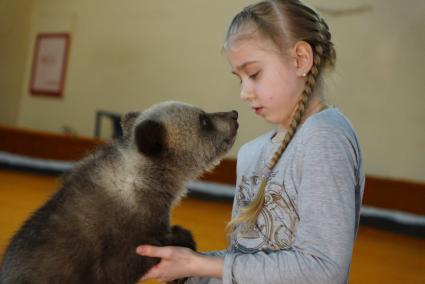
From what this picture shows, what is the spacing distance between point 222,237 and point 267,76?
1.93 meters

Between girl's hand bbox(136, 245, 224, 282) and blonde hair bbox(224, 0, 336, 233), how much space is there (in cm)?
16

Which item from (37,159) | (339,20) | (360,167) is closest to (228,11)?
(339,20)

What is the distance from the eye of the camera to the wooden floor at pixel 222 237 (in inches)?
106

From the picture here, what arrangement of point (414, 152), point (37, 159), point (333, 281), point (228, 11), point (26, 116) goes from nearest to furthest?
point (333, 281)
point (414, 152)
point (228, 11)
point (37, 159)
point (26, 116)

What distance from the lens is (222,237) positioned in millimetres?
3176

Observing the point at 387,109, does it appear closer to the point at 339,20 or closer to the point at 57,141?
the point at 339,20

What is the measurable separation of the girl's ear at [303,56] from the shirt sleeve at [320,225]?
8.8 inches

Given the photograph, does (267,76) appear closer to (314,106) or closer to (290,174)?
(314,106)

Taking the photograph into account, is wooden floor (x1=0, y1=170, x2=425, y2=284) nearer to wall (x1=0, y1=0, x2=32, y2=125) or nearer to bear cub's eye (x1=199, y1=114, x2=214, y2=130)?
bear cub's eye (x1=199, y1=114, x2=214, y2=130)

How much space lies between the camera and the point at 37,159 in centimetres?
612

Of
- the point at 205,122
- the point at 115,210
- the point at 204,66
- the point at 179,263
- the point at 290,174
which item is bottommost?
the point at 179,263

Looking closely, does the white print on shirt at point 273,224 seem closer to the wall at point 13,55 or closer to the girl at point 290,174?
the girl at point 290,174

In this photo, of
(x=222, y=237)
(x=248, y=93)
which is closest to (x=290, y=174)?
(x=248, y=93)

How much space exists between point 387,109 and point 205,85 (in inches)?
78.5
